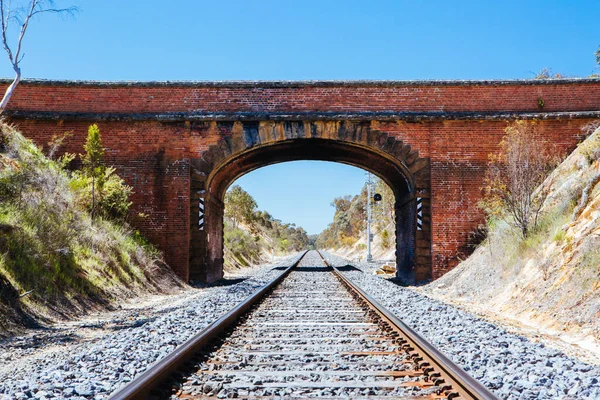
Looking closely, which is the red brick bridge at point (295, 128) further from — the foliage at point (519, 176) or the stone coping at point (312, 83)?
the foliage at point (519, 176)

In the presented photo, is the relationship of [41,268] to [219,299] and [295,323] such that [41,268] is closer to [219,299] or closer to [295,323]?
[219,299]

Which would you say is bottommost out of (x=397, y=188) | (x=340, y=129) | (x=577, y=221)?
(x=577, y=221)

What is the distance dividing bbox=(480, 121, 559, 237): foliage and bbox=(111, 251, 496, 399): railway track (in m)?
5.72

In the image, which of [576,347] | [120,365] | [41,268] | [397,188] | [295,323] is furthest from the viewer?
[397,188]

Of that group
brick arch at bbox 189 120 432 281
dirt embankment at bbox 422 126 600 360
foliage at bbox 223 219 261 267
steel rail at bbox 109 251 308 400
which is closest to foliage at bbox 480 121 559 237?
dirt embankment at bbox 422 126 600 360

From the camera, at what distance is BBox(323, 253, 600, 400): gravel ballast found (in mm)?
4188

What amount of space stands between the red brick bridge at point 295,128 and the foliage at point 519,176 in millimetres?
390

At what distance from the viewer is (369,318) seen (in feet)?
26.5

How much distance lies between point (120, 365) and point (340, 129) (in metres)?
11.8

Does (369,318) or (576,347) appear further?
(369,318)

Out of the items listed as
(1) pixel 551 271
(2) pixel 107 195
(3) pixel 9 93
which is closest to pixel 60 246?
(3) pixel 9 93

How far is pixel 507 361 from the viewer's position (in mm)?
5191

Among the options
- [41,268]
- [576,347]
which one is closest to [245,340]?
[576,347]

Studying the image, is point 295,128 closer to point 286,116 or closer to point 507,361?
point 286,116
